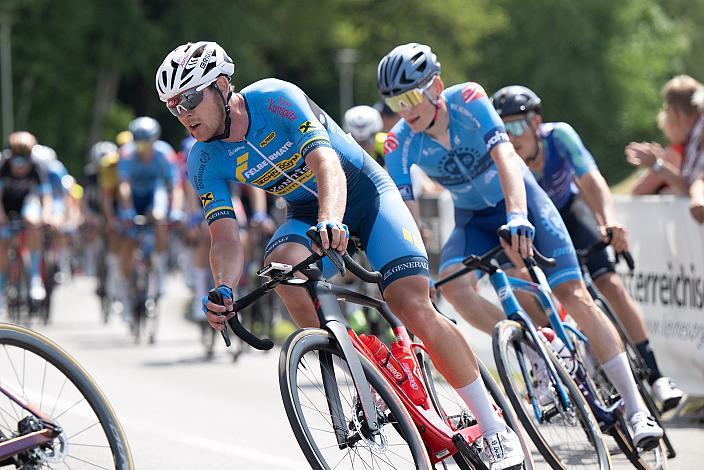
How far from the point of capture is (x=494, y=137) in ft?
22.5

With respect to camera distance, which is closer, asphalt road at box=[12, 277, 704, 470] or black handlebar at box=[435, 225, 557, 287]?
black handlebar at box=[435, 225, 557, 287]

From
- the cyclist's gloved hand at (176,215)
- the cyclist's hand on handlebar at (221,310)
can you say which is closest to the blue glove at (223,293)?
the cyclist's hand on handlebar at (221,310)

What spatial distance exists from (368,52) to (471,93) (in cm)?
5542

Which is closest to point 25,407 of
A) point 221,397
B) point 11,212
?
point 221,397

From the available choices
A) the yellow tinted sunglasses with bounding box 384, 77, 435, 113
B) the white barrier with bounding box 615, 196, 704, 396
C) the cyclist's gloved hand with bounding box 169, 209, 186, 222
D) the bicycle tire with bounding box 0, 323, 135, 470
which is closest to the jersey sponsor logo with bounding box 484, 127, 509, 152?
the yellow tinted sunglasses with bounding box 384, 77, 435, 113

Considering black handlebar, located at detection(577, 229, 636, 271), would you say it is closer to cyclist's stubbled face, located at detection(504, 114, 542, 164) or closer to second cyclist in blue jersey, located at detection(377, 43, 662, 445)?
second cyclist in blue jersey, located at detection(377, 43, 662, 445)

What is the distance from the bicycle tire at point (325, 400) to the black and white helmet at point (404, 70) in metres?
1.91

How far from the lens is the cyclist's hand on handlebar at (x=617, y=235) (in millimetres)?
7688

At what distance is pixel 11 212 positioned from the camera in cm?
1662

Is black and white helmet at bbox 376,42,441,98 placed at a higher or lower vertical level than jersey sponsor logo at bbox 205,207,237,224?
higher

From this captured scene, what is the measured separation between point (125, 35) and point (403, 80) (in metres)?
40.7

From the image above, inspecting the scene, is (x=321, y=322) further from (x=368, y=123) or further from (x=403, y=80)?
(x=368, y=123)

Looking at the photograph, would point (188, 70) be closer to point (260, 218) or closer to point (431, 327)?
point (431, 327)

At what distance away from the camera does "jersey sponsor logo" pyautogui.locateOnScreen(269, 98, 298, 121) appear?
18.5 feet
